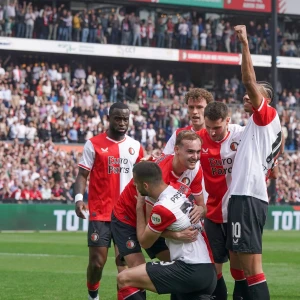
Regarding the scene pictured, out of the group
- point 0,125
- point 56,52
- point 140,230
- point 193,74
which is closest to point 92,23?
point 56,52

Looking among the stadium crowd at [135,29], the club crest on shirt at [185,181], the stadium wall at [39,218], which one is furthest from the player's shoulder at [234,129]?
the stadium crowd at [135,29]

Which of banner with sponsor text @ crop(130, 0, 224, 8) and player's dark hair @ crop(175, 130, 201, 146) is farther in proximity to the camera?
banner with sponsor text @ crop(130, 0, 224, 8)

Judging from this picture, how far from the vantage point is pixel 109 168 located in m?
11.1

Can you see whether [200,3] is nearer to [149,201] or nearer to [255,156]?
[255,156]

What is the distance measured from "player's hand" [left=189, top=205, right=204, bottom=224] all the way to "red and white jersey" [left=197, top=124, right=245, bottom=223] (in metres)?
1.29

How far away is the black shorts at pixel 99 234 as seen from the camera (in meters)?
11.0

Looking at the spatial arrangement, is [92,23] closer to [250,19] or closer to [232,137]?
[250,19]

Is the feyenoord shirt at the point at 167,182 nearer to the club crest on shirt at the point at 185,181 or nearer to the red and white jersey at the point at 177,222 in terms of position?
the club crest on shirt at the point at 185,181

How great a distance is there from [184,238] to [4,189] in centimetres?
2054

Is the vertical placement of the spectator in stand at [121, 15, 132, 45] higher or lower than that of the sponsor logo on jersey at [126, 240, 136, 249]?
higher

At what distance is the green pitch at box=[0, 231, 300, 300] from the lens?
12492 millimetres

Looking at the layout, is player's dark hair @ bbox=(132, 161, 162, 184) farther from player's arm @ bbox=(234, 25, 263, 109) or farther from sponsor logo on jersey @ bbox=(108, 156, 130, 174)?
sponsor logo on jersey @ bbox=(108, 156, 130, 174)

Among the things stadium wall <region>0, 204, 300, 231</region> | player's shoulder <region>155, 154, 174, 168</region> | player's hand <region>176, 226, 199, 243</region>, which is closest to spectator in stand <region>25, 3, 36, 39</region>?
stadium wall <region>0, 204, 300, 231</region>

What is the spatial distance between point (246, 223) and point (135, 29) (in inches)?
1392
